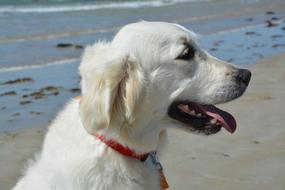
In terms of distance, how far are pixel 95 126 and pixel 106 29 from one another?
1198 centimetres

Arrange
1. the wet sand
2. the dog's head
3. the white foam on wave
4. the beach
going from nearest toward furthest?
the dog's head, the wet sand, the beach, the white foam on wave

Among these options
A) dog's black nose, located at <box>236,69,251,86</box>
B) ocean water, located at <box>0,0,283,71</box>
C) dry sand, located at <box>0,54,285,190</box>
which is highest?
dog's black nose, located at <box>236,69,251,86</box>

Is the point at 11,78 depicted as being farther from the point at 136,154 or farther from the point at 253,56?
the point at 136,154

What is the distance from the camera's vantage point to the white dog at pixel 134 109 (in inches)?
123

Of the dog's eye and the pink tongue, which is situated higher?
the dog's eye

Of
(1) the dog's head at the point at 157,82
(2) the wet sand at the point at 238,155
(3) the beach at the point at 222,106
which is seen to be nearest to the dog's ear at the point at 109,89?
(1) the dog's head at the point at 157,82

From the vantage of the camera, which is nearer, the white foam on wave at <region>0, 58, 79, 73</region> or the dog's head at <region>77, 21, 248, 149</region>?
the dog's head at <region>77, 21, 248, 149</region>

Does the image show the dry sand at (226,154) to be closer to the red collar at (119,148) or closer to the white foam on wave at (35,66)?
the red collar at (119,148)

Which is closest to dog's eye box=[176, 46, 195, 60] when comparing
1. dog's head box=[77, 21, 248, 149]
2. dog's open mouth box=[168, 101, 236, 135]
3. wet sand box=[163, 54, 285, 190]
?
dog's head box=[77, 21, 248, 149]

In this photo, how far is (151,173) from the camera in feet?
11.1

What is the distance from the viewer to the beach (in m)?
5.27

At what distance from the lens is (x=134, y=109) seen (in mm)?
3164

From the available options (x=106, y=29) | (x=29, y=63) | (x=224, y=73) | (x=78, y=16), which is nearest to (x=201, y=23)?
(x=106, y=29)

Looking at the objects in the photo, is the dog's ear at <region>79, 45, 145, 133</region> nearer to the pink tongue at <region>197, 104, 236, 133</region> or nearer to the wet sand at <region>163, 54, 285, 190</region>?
the pink tongue at <region>197, 104, 236, 133</region>
